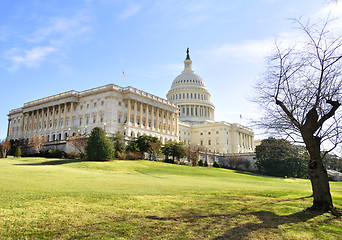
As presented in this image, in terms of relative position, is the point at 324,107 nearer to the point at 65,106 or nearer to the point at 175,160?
the point at 175,160

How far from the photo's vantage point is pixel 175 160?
7525 cm

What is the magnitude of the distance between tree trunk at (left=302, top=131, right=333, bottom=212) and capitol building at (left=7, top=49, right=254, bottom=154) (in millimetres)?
58470

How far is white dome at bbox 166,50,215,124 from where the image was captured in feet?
459

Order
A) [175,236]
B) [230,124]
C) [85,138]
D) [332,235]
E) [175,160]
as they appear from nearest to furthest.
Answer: [175,236] < [332,235] < [85,138] < [175,160] < [230,124]

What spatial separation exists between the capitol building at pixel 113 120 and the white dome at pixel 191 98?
989 centimetres

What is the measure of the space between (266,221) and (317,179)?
5.07 meters

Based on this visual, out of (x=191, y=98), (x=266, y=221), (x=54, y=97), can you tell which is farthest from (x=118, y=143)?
(x=191, y=98)

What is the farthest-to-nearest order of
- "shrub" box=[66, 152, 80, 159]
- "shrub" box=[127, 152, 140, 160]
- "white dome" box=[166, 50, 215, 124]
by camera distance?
"white dome" box=[166, 50, 215, 124]
"shrub" box=[127, 152, 140, 160]
"shrub" box=[66, 152, 80, 159]

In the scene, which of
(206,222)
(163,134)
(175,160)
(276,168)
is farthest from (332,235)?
(163,134)

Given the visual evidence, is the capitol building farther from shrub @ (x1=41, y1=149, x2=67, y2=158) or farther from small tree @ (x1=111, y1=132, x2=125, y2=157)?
shrub @ (x1=41, y1=149, x2=67, y2=158)

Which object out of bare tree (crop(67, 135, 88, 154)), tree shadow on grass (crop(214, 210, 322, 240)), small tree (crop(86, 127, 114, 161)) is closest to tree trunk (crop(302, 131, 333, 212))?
tree shadow on grass (crop(214, 210, 322, 240))

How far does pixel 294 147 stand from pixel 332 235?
10.8 meters

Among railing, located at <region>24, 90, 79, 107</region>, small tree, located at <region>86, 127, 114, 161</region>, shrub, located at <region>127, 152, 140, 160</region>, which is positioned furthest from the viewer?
railing, located at <region>24, 90, 79, 107</region>

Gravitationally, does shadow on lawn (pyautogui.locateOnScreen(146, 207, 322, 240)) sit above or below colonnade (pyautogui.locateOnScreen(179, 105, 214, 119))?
below
